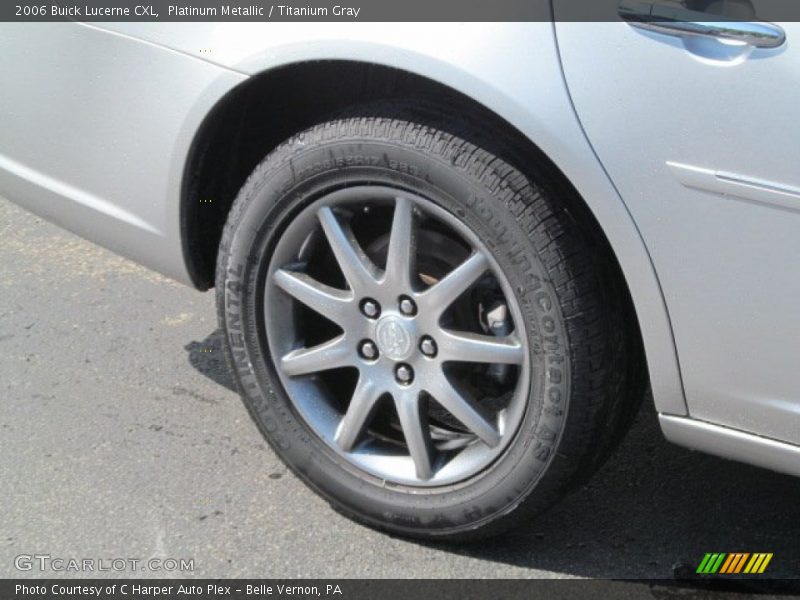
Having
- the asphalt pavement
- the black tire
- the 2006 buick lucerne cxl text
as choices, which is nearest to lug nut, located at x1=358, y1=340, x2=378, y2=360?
the 2006 buick lucerne cxl text

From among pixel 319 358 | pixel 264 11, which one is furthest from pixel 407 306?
pixel 264 11

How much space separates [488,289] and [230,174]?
68 cm

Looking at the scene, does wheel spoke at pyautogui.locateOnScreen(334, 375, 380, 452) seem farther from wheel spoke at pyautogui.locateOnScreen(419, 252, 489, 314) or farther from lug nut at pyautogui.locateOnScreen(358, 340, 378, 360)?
wheel spoke at pyautogui.locateOnScreen(419, 252, 489, 314)

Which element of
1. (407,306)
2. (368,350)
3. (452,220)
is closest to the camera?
(452,220)

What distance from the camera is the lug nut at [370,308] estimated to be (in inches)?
102

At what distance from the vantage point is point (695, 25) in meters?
2.03

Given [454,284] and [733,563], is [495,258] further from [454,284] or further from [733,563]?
[733,563]

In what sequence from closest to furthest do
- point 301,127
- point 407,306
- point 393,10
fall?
point 393,10, point 407,306, point 301,127

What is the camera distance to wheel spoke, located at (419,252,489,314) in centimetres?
244

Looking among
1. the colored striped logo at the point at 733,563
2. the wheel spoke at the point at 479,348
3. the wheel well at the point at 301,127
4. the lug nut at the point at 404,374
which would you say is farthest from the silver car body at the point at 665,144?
the lug nut at the point at 404,374

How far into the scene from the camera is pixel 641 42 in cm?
207

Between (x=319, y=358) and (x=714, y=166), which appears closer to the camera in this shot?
(x=714, y=166)
